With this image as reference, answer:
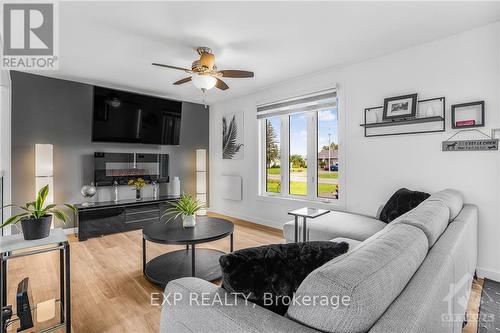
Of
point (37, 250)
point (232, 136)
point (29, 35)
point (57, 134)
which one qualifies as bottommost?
point (37, 250)

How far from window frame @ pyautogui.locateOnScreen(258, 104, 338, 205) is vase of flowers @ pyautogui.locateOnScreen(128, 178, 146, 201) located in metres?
2.15

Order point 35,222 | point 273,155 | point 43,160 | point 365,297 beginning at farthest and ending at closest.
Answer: point 273,155, point 43,160, point 35,222, point 365,297

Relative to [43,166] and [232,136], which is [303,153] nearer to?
[232,136]

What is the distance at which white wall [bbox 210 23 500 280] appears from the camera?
2.44 metres

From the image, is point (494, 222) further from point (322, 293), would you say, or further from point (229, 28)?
point (229, 28)

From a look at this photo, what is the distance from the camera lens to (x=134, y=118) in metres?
4.44

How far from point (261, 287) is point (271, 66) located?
3185mm

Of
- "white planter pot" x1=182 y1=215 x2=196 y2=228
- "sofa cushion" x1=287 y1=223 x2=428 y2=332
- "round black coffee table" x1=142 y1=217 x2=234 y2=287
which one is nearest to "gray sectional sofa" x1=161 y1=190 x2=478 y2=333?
"sofa cushion" x1=287 y1=223 x2=428 y2=332

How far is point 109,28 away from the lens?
2492 mm

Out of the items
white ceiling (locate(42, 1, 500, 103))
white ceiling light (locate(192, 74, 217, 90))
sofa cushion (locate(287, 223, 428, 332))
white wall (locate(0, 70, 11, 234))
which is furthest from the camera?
white wall (locate(0, 70, 11, 234))

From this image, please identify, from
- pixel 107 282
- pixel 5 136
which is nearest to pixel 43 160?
pixel 5 136

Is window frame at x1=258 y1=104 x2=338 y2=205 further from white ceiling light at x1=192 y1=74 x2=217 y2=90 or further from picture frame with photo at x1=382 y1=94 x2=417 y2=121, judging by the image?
white ceiling light at x1=192 y1=74 x2=217 y2=90

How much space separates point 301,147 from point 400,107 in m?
1.55

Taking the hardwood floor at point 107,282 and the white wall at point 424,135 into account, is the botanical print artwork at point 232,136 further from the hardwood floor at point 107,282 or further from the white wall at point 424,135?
the hardwood floor at point 107,282
